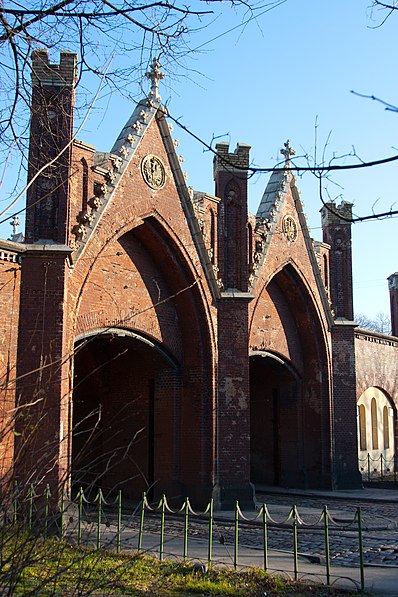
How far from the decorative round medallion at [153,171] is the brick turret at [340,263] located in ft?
27.7

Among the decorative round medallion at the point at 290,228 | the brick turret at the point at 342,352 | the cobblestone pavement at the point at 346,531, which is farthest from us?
the brick turret at the point at 342,352

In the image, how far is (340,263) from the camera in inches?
965

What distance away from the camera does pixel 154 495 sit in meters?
18.3

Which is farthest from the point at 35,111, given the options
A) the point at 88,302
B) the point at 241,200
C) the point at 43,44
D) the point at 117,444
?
the point at 117,444

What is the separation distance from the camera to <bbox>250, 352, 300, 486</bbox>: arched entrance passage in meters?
23.0

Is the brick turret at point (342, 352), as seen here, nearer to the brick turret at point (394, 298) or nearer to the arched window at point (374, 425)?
the arched window at point (374, 425)

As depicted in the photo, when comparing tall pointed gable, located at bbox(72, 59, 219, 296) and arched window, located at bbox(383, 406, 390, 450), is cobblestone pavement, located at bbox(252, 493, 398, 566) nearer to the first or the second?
tall pointed gable, located at bbox(72, 59, 219, 296)

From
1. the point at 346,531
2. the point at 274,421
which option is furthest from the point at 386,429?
the point at 346,531

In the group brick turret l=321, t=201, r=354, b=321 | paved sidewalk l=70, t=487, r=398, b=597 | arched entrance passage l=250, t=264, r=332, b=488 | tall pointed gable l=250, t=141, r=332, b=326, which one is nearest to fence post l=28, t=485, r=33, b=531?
paved sidewalk l=70, t=487, r=398, b=597

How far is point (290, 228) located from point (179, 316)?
5.81m

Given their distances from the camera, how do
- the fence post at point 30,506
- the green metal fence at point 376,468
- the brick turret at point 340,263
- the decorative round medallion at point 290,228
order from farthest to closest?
1. the green metal fence at point 376,468
2. the brick turret at point 340,263
3. the decorative round medallion at point 290,228
4. the fence post at point 30,506

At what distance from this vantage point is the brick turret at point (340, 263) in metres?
24.2

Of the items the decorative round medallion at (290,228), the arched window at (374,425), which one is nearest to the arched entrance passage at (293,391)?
the decorative round medallion at (290,228)

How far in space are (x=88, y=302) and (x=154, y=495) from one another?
5823 mm
